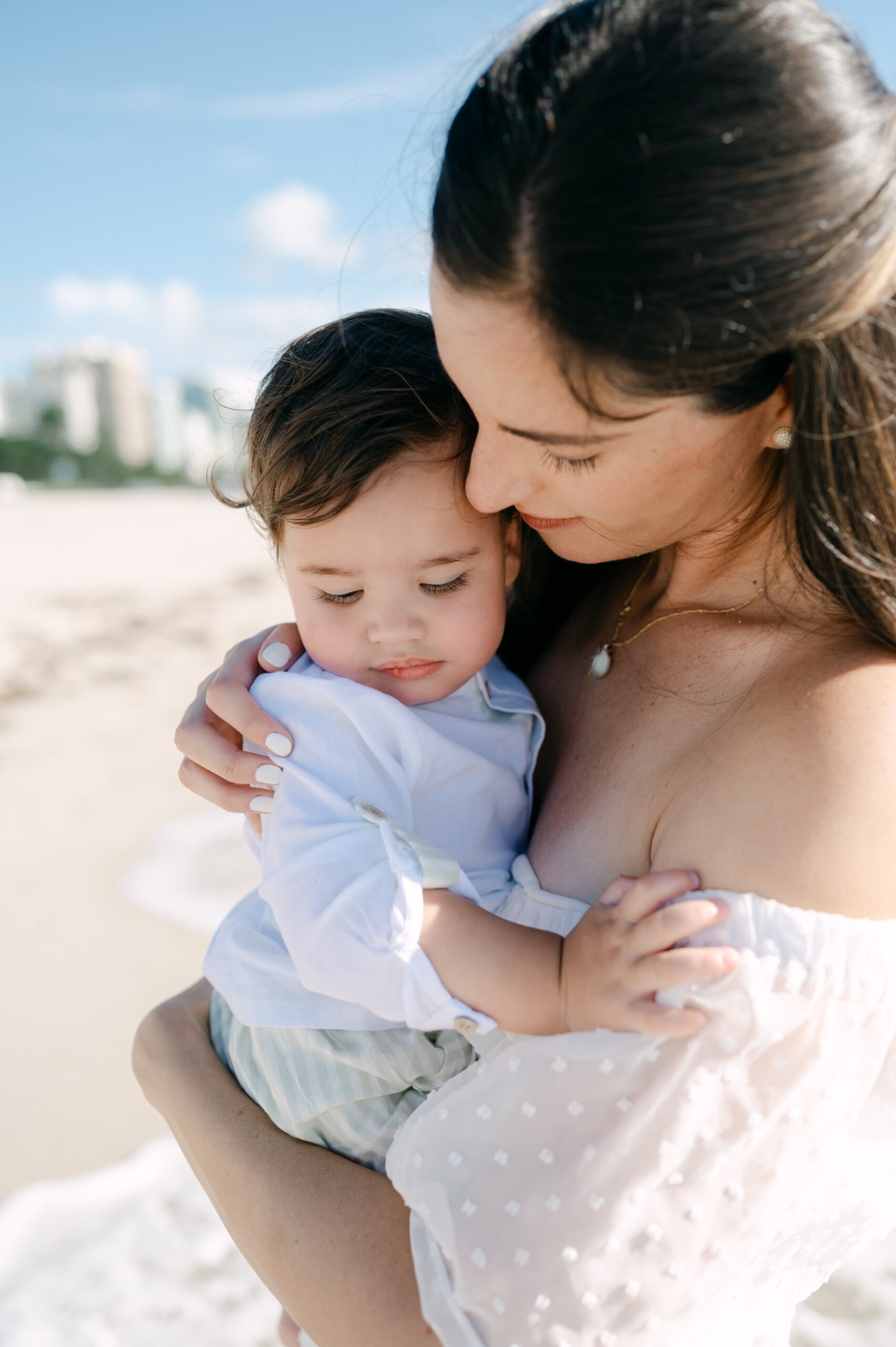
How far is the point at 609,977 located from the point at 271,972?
0.71 m

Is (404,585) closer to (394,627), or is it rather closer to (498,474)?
(394,627)

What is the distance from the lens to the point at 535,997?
1.28 m

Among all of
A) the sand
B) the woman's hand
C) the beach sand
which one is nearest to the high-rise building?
the sand

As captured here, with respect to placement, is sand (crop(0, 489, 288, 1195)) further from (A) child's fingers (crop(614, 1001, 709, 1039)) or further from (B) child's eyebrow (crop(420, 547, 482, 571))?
(A) child's fingers (crop(614, 1001, 709, 1039))

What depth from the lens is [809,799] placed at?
112 centimetres

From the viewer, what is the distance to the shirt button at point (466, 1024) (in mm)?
1286

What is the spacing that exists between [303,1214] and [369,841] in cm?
55

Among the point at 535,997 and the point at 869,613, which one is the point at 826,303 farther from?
the point at 535,997

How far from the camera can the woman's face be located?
121 centimetres

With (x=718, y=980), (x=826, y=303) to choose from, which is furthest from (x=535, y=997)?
(x=826, y=303)

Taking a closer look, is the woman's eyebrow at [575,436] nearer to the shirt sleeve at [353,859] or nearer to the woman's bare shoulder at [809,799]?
the woman's bare shoulder at [809,799]

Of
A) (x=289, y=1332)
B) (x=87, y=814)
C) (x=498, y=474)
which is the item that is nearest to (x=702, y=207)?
(x=498, y=474)

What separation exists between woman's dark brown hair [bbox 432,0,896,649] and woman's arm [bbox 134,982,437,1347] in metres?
1.10

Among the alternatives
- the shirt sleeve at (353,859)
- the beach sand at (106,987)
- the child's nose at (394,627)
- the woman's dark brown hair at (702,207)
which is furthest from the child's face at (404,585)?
the beach sand at (106,987)
